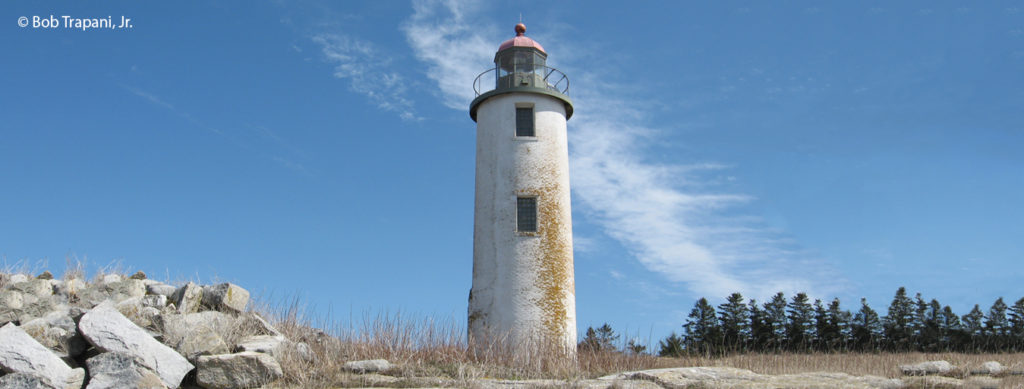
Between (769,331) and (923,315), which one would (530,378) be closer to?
(769,331)

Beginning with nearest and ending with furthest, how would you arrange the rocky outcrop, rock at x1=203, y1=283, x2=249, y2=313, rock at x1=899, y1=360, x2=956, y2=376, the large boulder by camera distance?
the rocky outcrop < rock at x1=203, y1=283, x2=249, y2=313 < the large boulder < rock at x1=899, y1=360, x2=956, y2=376

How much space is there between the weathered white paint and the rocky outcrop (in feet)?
18.6

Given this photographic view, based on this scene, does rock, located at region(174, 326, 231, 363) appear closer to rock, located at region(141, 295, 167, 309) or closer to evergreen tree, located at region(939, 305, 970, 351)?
rock, located at region(141, 295, 167, 309)

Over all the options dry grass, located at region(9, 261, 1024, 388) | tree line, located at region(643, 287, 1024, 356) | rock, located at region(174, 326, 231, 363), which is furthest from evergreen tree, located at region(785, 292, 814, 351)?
rock, located at region(174, 326, 231, 363)

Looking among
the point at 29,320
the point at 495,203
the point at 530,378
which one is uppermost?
the point at 495,203

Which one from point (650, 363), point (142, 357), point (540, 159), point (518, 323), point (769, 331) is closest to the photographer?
point (142, 357)

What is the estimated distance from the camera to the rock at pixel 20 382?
385 inches

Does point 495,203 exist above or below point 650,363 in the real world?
above

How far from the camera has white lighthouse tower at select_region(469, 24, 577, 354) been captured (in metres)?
17.2

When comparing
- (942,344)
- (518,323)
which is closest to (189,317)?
(518,323)

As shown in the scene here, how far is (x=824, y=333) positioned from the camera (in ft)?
102

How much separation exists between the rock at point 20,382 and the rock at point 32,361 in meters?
0.10

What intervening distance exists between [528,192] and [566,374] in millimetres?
6387

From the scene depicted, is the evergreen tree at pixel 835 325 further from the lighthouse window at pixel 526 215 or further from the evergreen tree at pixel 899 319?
the lighthouse window at pixel 526 215
